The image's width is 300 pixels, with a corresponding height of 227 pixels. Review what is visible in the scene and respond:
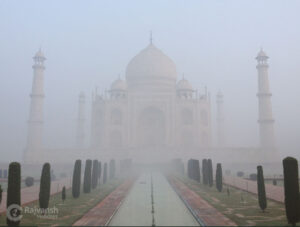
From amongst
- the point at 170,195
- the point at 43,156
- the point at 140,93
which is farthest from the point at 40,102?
the point at 170,195

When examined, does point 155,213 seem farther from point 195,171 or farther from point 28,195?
point 195,171

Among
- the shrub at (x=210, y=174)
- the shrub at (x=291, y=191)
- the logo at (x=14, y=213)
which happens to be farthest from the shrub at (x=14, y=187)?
the shrub at (x=210, y=174)

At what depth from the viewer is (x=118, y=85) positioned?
123 ft

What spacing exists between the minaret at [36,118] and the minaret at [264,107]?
20.2m

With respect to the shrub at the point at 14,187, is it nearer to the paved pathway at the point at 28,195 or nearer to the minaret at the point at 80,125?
the paved pathway at the point at 28,195

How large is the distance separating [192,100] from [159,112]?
3.74m

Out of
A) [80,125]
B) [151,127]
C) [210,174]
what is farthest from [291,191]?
[80,125]

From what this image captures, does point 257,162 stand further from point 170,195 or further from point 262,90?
point 170,195

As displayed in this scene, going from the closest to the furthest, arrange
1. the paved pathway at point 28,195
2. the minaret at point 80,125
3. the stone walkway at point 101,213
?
the stone walkway at point 101,213, the paved pathway at point 28,195, the minaret at point 80,125

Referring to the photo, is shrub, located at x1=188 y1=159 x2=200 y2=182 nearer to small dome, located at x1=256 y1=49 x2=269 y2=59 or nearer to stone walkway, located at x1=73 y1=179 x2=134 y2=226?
stone walkway, located at x1=73 y1=179 x2=134 y2=226

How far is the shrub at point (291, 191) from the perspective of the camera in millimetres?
6812

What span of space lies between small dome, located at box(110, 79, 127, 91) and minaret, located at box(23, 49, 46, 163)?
28.0ft

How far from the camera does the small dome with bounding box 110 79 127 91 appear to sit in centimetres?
3731

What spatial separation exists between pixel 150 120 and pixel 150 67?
6.06m
